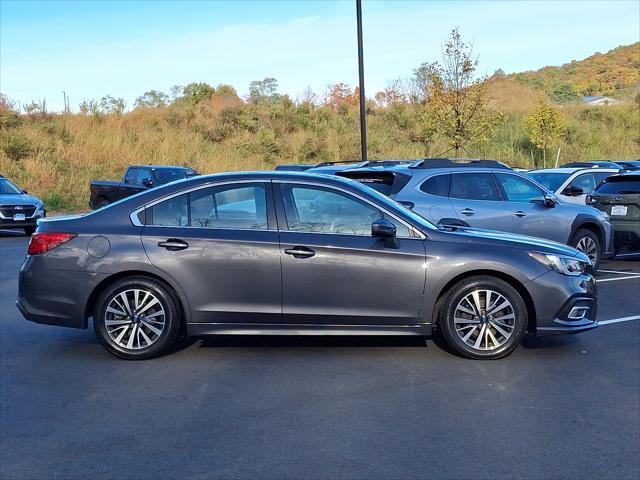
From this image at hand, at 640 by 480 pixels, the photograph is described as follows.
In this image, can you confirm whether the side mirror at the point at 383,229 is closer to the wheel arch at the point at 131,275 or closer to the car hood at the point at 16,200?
the wheel arch at the point at 131,275

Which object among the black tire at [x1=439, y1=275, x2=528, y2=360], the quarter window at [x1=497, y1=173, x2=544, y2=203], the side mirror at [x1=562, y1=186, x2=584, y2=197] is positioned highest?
the quarter window at [x1=497, y1=173, x2=544, y2=203]

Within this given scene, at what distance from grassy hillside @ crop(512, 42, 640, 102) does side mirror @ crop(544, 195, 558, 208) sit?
6292 centimetres

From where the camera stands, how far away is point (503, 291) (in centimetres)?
646

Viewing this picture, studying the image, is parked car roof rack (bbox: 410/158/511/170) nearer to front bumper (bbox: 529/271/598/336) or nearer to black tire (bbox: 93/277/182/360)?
front bumper (bbox: 529/271/598/336)

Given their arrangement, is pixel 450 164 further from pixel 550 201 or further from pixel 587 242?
pixel 587 242

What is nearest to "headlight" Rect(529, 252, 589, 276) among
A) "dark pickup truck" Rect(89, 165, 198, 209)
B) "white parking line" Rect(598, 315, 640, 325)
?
"white parking line" Rect(598, 315, 640, 325)

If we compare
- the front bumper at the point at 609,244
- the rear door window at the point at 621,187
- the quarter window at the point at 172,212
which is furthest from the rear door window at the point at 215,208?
the rear door window at the point at 621,187

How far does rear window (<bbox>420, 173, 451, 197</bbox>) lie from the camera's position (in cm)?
1100

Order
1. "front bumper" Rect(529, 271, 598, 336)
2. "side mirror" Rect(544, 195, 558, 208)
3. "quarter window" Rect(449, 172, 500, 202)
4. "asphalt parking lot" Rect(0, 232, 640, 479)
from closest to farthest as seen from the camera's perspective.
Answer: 1. "asphalt parking lot" Rect(0, 232, 640, 479)
2. "front bumper" Rect(529, 271, 598, 336)
3. "quarter window" Rect(449, 172, 500, 202)
4. "side mirror" Rect(544, 195, 558, 208)

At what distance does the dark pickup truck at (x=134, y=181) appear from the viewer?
23750 millimetres

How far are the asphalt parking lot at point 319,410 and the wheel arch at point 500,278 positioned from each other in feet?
1.27

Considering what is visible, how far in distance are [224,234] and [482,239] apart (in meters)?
2.34

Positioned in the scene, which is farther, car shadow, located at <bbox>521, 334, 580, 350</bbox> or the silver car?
the silver car

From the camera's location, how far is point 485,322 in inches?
254
